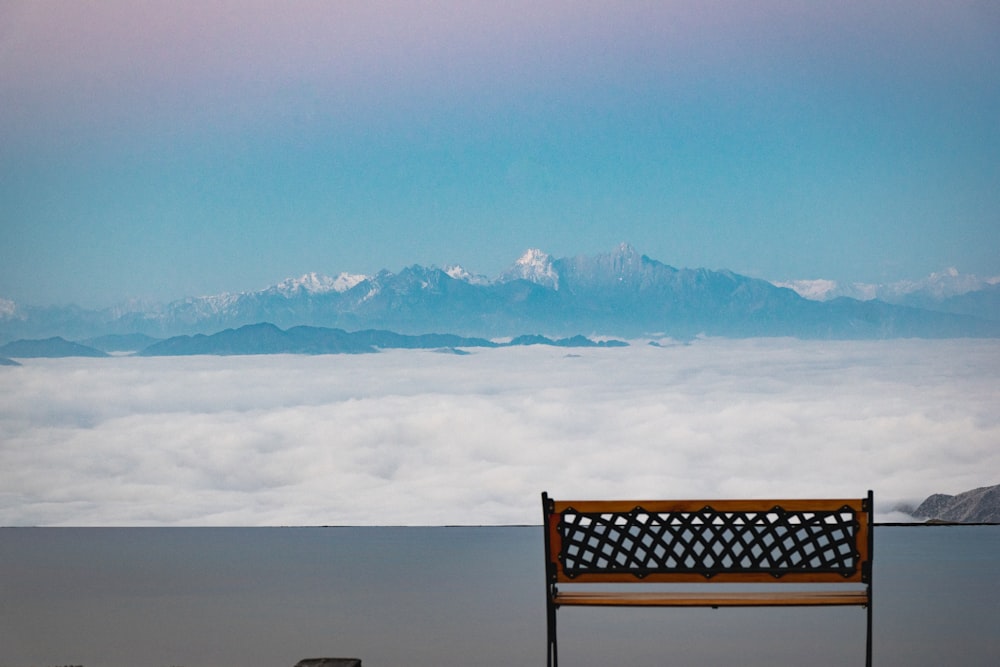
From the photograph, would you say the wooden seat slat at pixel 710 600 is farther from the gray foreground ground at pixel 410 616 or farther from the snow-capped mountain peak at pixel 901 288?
the snow-capped mountain peak at pixel 901 288

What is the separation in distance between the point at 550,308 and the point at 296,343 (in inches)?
116

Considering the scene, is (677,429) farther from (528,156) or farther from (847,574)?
(847,574)

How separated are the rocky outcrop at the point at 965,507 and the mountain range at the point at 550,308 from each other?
72.0 inches

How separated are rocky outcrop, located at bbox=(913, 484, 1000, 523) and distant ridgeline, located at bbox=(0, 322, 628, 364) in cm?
399

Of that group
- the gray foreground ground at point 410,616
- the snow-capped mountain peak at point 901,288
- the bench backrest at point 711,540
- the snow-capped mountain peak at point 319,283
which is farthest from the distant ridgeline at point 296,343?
the bench backrest at point 711,540

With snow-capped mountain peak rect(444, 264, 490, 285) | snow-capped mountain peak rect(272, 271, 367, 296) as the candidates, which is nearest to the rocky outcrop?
snow-capped mountain peak rect(444, 264, 490, 285)

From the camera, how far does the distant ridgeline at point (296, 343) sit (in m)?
15.0

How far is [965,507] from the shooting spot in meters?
12.7

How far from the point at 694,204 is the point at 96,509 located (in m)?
6.92

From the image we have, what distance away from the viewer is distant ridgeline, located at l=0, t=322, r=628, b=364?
15.0 m

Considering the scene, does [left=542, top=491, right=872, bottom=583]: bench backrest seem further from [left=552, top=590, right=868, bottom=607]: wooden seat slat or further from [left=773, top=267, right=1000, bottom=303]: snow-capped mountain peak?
[left=773, top=267, right=1000, bottom=303]: snow-capped mountain peak

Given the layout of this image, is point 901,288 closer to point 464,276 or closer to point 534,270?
point 534,270

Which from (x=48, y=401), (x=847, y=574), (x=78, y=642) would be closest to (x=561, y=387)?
(x=48, y=401)

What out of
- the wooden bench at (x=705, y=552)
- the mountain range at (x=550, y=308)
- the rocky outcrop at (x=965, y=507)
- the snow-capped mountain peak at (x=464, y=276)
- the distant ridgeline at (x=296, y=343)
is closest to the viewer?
the wooden bench at (x=705, y=552)
